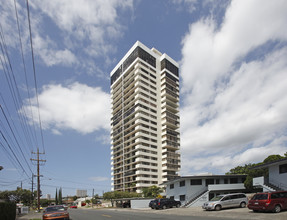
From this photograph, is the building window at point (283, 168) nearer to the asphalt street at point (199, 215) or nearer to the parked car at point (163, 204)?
the asphalt street at point (199, 215)

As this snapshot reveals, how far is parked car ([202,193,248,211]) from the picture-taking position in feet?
92.1

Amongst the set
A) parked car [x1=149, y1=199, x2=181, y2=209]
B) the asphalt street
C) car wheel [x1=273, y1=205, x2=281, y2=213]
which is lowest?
parked car [x1=149, y1=199, x2=181, y2=209]

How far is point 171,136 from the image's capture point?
104 m

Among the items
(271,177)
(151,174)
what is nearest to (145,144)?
(151,174)

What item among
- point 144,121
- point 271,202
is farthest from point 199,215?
point 144,121

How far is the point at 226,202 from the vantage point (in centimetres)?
2853

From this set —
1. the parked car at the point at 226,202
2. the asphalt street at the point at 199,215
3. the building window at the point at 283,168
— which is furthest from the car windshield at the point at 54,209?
the building window at the point at 283,168

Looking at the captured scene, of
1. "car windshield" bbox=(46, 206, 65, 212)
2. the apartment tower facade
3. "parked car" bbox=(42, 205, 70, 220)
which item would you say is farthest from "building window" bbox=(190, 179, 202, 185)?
the apartment tower facade

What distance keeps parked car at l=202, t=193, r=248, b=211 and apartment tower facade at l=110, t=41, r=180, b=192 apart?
6172 centimetres

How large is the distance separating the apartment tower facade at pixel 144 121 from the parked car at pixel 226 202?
202 feet

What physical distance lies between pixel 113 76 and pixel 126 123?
2830cm

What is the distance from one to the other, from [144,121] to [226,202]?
68.9 meters

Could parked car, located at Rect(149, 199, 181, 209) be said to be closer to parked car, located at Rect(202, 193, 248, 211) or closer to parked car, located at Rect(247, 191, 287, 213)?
parked car, located at Rect(202, 193, 248, 211)

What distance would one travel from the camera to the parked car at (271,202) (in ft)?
70.7
